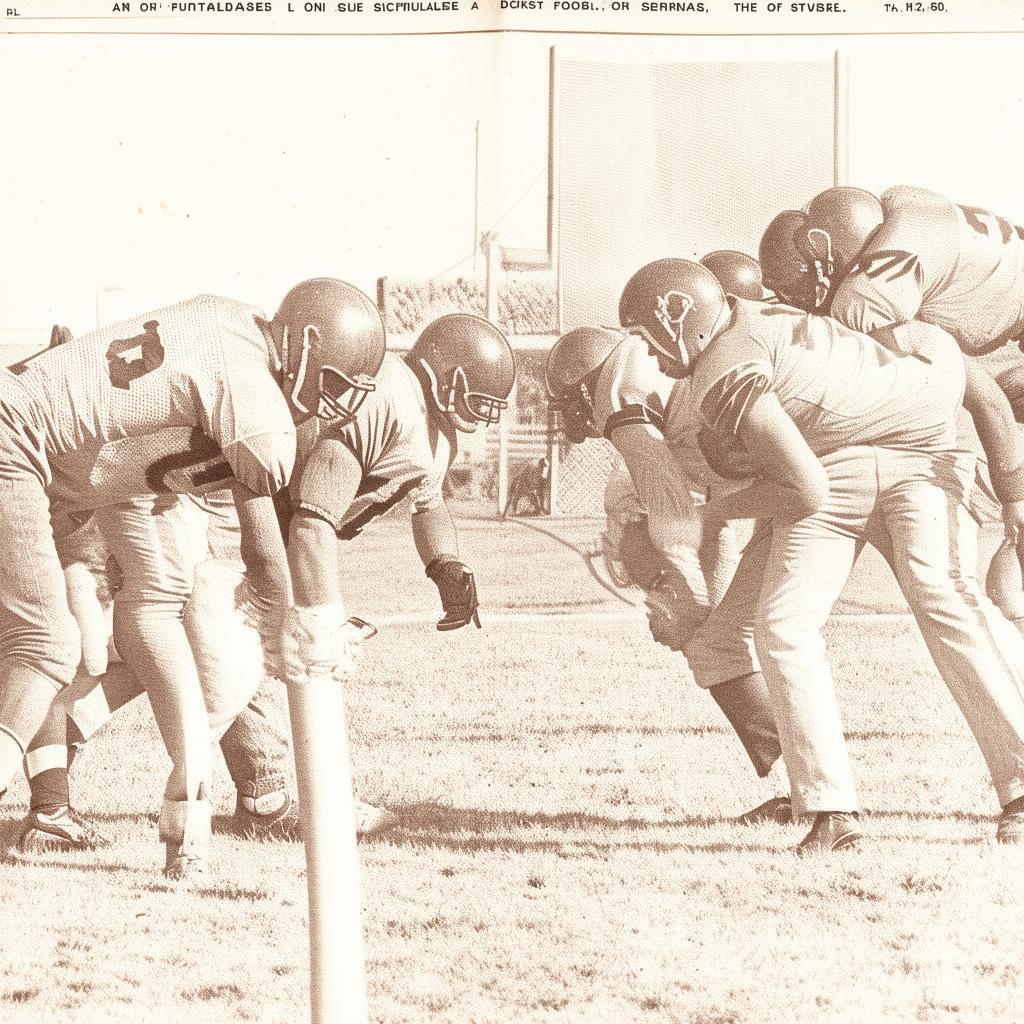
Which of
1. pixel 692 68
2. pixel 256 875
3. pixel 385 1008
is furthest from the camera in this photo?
pixel 692 68

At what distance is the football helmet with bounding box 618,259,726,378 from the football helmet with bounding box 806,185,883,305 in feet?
0.45

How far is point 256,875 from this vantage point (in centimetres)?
159

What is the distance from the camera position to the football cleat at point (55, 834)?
1642mm

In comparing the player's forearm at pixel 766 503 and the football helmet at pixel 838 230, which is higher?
the football helmet at pixel 838 230

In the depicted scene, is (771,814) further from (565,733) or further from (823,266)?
(823,266)

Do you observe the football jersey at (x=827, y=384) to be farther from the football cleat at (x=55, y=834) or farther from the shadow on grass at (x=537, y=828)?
the football cleat at (x=55, y=834)

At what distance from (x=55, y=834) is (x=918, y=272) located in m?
1.34

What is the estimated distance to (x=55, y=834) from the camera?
165 centimetres

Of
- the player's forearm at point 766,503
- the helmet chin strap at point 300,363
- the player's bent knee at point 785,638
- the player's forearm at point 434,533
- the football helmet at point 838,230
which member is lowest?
the player's bent knee at point 785,638

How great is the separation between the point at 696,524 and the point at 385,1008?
71 cm

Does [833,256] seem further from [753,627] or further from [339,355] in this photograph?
[339,355]

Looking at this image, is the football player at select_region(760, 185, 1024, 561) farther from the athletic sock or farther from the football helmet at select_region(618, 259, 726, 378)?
the athletic sock

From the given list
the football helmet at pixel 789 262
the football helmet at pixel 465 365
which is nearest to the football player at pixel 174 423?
the football helmet at pixel 465 365

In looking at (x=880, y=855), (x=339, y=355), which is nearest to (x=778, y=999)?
(x=880, y=855)
